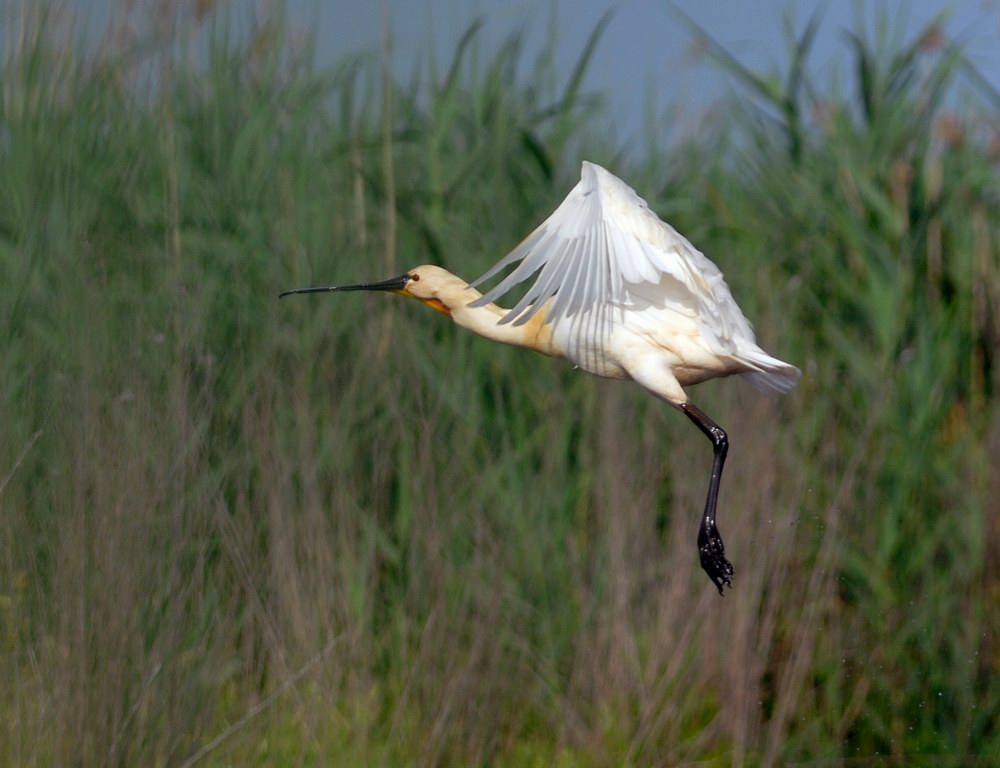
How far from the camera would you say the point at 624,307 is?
6.97ft

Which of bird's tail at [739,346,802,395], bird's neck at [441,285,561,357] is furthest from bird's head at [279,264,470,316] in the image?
bird's tail at [739,346,802,395]

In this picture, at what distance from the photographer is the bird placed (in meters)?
2.05

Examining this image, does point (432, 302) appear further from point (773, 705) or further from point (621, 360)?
point (773, 705)

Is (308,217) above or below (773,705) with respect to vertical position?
above

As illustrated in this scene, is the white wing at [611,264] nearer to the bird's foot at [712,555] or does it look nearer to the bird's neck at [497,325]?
the bird's neck at [497,325]

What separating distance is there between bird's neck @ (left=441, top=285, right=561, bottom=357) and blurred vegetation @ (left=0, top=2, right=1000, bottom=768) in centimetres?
47

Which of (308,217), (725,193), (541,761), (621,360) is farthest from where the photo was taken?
(725,193)

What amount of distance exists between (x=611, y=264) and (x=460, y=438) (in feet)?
3.37

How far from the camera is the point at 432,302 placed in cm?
226

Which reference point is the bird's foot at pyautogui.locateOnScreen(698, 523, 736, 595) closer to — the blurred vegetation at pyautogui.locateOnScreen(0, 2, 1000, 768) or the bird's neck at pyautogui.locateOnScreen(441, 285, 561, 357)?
the bird's neck at pyautogui.locateOnScreen(441, 285, 561, 357)

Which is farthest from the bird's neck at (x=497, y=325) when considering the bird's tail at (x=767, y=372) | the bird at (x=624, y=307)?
the bird's tail at (x=767, y=372)

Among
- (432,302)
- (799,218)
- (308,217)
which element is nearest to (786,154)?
(799,218)

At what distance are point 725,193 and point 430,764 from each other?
66.1 inches

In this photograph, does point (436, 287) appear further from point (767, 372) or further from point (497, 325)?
point (767, 372)
